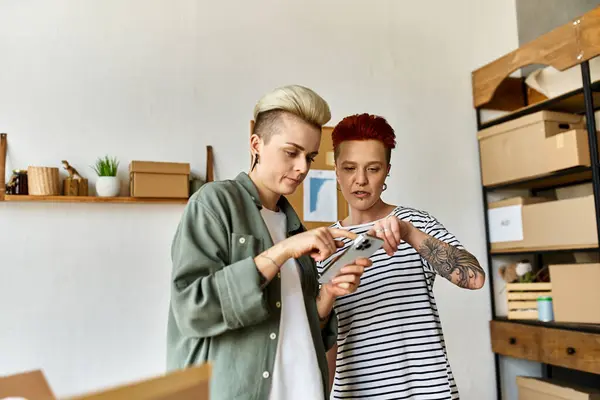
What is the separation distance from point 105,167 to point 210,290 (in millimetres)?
1605

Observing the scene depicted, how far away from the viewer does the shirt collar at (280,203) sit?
45.6 inches

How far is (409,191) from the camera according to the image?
9.95ft

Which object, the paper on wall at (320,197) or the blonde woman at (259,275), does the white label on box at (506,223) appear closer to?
the paper on wall at (320,197)

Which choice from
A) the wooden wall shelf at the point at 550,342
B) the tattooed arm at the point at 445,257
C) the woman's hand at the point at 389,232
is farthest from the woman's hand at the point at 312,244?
the wooden wall shelf at the point at 550,342

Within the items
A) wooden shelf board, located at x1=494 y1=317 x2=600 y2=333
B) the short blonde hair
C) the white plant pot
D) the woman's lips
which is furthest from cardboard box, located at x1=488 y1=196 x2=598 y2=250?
the white plant pot

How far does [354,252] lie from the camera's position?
1168 millimetres

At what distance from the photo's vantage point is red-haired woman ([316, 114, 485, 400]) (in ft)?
4.58

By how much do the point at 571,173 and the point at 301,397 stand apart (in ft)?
7.21

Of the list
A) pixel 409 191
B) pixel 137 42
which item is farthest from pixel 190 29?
pixel 409 191

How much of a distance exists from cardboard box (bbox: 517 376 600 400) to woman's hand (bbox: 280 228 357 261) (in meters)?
2.08

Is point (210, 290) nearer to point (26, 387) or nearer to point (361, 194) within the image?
point (26, 387)

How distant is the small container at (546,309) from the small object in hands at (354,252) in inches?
76.4

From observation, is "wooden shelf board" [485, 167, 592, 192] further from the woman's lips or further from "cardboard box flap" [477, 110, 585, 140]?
the woman's lips

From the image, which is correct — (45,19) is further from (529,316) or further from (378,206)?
(529,316)
